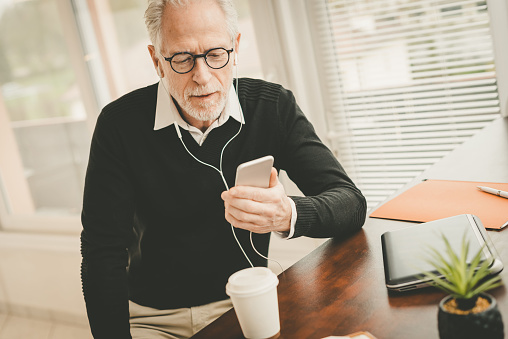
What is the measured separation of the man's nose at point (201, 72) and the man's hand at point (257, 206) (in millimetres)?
404

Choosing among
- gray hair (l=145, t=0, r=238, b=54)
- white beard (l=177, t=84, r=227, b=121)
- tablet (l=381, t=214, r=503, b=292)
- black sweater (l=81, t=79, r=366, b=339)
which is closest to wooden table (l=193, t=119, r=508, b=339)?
tablet (l=381, t=214, r=503, b=292)

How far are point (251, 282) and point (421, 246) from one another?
0.40 meters

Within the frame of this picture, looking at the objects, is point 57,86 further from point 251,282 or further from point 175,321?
point 251,282

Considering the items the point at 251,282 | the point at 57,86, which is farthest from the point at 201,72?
the point at 57,86

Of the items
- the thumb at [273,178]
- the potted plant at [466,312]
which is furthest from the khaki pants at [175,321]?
the potted plant at [466,312]

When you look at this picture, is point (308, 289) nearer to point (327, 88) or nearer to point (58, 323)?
point (327, 88)

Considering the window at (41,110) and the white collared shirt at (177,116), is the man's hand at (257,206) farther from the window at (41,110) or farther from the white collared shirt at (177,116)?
the window at (41,110)

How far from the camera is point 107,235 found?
1451 millimetres

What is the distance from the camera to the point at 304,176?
58.7 inches

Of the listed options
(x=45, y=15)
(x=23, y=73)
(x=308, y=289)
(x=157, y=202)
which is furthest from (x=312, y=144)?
(x=23, y=73)

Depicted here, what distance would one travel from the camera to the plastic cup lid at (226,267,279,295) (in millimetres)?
830

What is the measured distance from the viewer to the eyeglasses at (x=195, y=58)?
1377mm

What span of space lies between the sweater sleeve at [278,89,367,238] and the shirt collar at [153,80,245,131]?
0.14 meters

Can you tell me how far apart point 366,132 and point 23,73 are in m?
2.33
